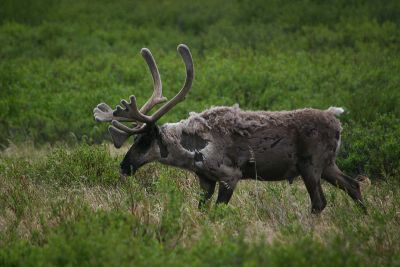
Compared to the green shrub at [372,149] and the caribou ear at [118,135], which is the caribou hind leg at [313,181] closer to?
the caribou ear at [118,135]

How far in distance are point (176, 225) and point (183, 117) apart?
983 cm

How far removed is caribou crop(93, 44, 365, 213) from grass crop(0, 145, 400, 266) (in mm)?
260

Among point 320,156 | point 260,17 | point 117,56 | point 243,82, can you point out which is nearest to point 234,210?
point 320,156

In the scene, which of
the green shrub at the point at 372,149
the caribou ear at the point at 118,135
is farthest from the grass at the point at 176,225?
the green shrub at the point at 372,149

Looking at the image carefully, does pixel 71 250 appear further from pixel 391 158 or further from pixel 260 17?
pixel 260 17

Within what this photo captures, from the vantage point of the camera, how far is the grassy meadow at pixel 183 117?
5254 millimetres

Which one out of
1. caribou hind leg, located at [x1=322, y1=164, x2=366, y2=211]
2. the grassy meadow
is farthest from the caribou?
the grassy meadow

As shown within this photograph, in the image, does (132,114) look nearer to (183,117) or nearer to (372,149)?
(372,149)

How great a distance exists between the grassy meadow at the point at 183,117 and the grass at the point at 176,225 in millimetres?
19

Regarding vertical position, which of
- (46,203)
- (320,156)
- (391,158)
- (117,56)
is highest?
(320,156)

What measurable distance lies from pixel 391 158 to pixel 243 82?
24.9 ft

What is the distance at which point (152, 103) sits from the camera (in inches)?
304

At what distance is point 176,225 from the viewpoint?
5820mm

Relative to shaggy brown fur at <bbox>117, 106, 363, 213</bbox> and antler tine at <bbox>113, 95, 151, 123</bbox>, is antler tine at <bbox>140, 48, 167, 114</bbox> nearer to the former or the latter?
antler tine at <bbox>113, 95, 151, 123</bbox>
